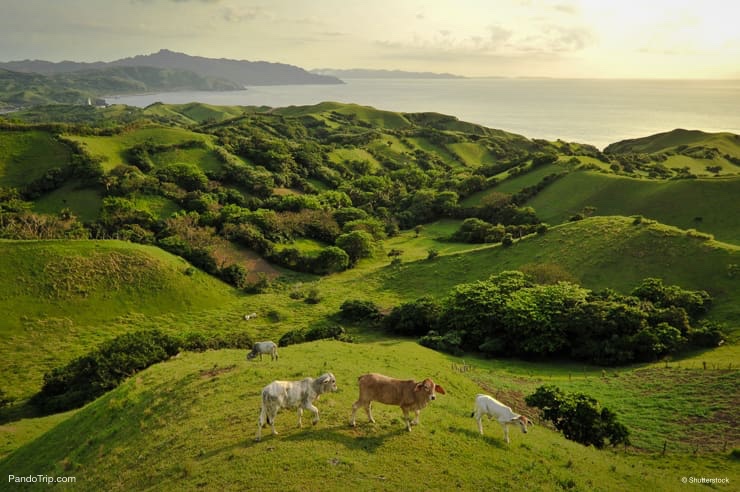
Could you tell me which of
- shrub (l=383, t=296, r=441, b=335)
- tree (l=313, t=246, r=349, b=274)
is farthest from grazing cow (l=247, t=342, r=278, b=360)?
tree (l=313, t=246, r=349, b=274)

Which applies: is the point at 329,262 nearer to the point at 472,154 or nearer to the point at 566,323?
the point at 566,323

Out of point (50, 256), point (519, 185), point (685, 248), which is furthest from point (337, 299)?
point (519, 185)

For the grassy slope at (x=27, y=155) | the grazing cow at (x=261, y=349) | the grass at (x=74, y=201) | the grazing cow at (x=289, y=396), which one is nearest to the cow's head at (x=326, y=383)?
the grazing cow at (x=289, y=396)

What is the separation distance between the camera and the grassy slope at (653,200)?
74.2 meters

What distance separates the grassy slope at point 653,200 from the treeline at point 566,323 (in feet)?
110

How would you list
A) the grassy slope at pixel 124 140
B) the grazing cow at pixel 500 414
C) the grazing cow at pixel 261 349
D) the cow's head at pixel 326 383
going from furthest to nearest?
the grassy slope at pixel 124 140 → the grazing cow at pixel 261 349 → the grazing cow at pixel 500 414 → the cow's head at pixel 326 383

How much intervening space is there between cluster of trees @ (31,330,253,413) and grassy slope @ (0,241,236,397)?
464 cm

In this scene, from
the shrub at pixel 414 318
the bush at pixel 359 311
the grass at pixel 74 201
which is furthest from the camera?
the grass at pixel 74 201

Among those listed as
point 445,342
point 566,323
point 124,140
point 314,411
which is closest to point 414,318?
point 445,342

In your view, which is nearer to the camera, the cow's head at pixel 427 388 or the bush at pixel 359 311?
the cow's head at pixel 427 388

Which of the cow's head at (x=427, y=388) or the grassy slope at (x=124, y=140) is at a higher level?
the grassy slope at (x=124, y=140)

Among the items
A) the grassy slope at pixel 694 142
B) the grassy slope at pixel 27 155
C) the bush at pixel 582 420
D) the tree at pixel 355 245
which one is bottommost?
the tree at pixel 355 245

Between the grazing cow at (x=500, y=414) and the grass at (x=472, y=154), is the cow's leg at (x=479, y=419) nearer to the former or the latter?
the grazing cow at (x=500, y=414)

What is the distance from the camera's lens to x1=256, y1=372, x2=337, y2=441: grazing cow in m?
16.6
